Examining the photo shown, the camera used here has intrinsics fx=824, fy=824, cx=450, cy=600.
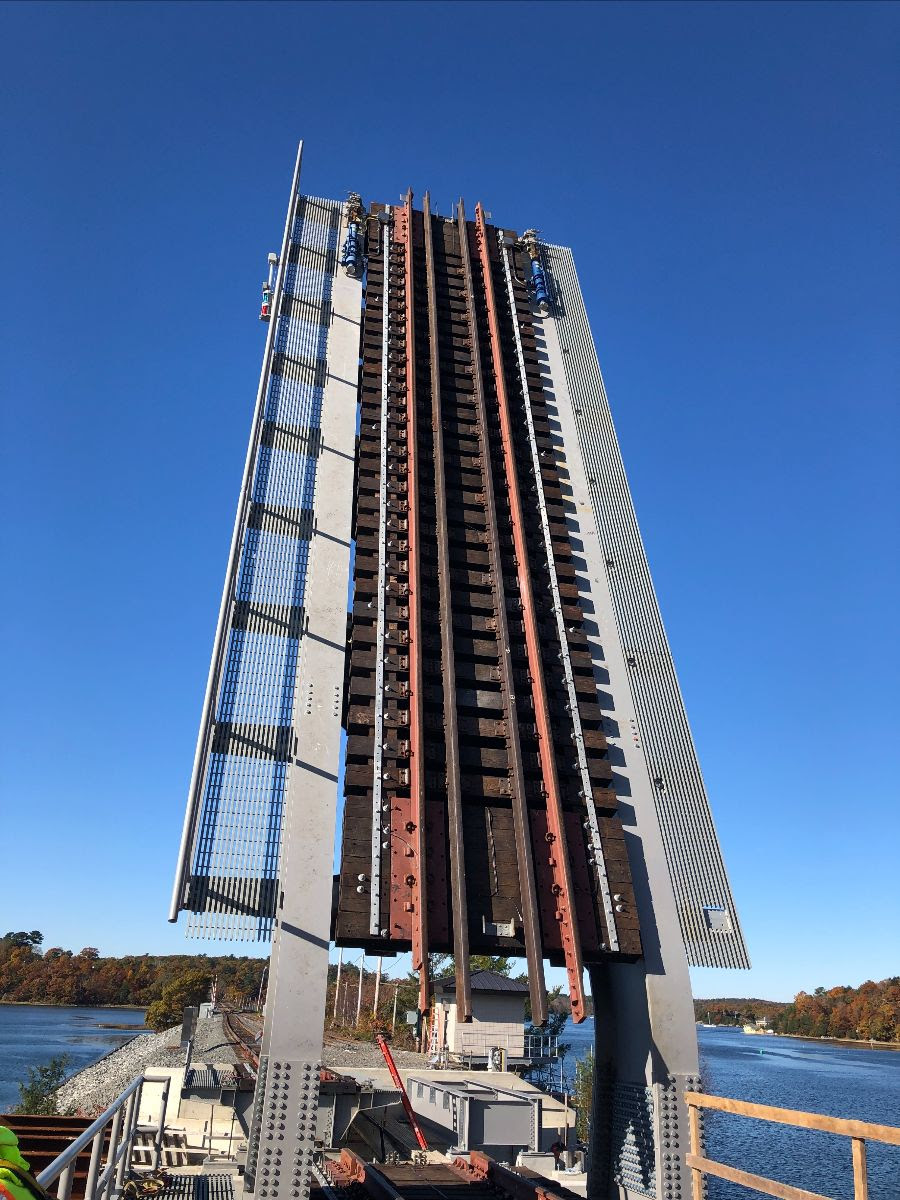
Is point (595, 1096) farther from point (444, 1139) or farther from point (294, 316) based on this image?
point (294, 316)

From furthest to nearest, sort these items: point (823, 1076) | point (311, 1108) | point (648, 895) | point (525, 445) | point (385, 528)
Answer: point (823, 1076)
point (525, 445)
point (385, 528)
point (648, 895)
point (311, 1108)

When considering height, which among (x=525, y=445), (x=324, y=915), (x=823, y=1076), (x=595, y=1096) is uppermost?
(x=525, y=445)

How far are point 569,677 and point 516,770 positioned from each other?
225 centimetres

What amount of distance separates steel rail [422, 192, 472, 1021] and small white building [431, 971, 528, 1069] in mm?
25462

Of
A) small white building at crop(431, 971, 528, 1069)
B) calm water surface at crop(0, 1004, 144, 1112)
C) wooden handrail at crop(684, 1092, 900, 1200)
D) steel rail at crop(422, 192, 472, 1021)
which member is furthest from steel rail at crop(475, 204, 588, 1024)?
calm water surface at crop(0, 1004, 144, 1112)

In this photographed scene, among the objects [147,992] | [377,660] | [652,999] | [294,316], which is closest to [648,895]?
[652,999]

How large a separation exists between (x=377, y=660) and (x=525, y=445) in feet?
22.5

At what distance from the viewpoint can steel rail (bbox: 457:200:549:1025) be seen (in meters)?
10.7

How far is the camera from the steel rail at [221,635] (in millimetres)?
12492

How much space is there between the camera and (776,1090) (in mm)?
64438

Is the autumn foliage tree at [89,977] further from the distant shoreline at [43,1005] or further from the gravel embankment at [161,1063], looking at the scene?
the gravel embankment at [161,1063]

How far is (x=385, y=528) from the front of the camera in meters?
15.5

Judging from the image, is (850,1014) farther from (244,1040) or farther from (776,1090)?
(244,1040)

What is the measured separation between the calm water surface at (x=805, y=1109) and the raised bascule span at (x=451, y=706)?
11.1 ft
